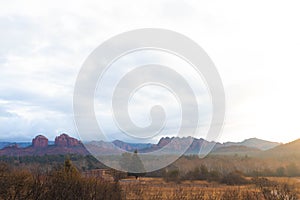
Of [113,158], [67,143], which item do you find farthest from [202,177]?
[67,143]

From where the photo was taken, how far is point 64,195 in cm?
1010

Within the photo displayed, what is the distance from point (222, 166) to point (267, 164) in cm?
858

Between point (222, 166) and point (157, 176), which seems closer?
point (157, 176)

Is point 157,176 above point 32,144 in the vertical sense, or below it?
below

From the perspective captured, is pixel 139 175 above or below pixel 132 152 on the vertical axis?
below

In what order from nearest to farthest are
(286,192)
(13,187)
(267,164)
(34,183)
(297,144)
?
(13,187), (34,183), (286,192), (267,164), (297,144)

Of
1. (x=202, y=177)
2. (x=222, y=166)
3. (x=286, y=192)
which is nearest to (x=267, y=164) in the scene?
(x=222, y=166)

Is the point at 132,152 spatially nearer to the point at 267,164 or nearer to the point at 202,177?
the point at 202,177

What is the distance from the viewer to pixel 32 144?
115m

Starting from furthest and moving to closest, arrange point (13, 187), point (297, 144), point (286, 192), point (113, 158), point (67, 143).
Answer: point (67, 143) < point (297, 144) < point (113, 158) < point (286, 192) < point (13, 187)

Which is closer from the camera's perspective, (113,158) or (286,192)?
(286,192)

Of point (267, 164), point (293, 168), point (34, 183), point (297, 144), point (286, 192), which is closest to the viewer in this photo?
point (34, 183)

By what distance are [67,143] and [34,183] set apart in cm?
10910

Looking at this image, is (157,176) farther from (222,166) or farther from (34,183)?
(34,183)
